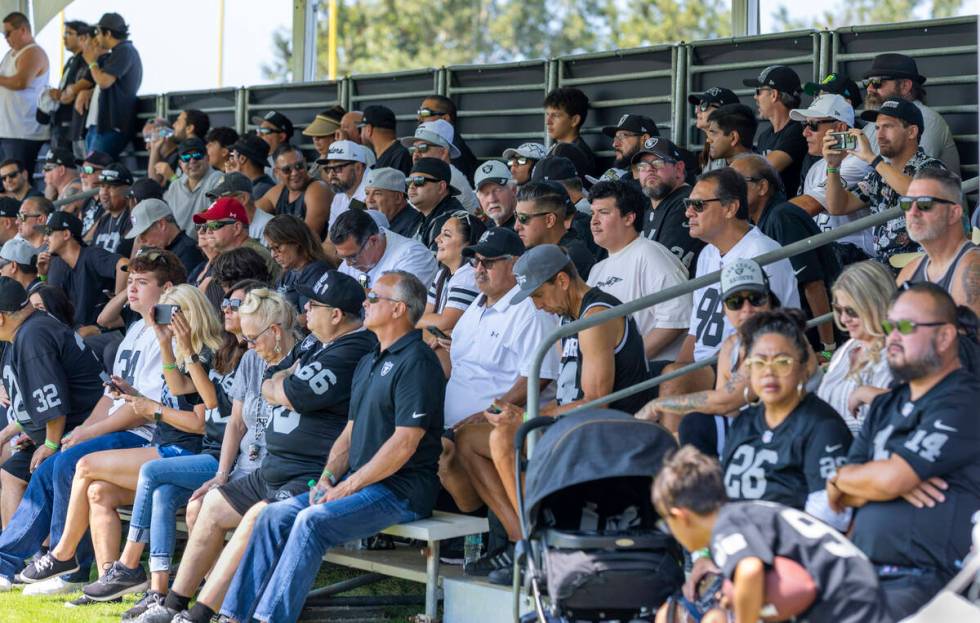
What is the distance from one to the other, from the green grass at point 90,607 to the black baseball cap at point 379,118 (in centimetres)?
437

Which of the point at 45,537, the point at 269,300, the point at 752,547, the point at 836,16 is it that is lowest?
the point at 45,537

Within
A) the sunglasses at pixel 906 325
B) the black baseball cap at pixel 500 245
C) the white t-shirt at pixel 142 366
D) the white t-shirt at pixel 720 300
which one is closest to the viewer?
the sunglasses at pixel 906 325

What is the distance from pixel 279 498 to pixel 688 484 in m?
3.15

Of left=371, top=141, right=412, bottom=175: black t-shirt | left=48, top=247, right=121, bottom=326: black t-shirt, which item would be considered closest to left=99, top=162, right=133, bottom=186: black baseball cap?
left=48, top=247, right=121, bottom=326: black t-shirt

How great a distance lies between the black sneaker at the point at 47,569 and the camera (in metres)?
8.38

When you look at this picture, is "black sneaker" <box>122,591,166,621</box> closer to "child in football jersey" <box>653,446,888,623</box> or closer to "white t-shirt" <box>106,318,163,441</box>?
"white t-shirt" <box>106,318,163,441</box>

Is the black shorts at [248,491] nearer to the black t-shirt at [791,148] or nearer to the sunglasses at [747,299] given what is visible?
the sunglasses at [747,299]

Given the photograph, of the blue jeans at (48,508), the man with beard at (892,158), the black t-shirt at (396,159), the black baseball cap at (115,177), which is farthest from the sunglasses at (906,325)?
the black baseball cap at (115,177)

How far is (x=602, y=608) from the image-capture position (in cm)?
527

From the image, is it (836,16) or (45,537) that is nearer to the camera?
(45,537)

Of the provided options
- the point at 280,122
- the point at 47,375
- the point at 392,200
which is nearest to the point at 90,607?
the point at 47,375

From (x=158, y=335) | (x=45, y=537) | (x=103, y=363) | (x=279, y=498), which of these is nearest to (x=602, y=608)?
(x=279, y=498)

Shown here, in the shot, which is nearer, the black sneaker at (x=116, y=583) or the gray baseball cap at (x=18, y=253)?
the black sneaker at (x=116, y=583)

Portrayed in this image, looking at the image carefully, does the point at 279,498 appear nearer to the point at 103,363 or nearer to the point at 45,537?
the point at 45,537
